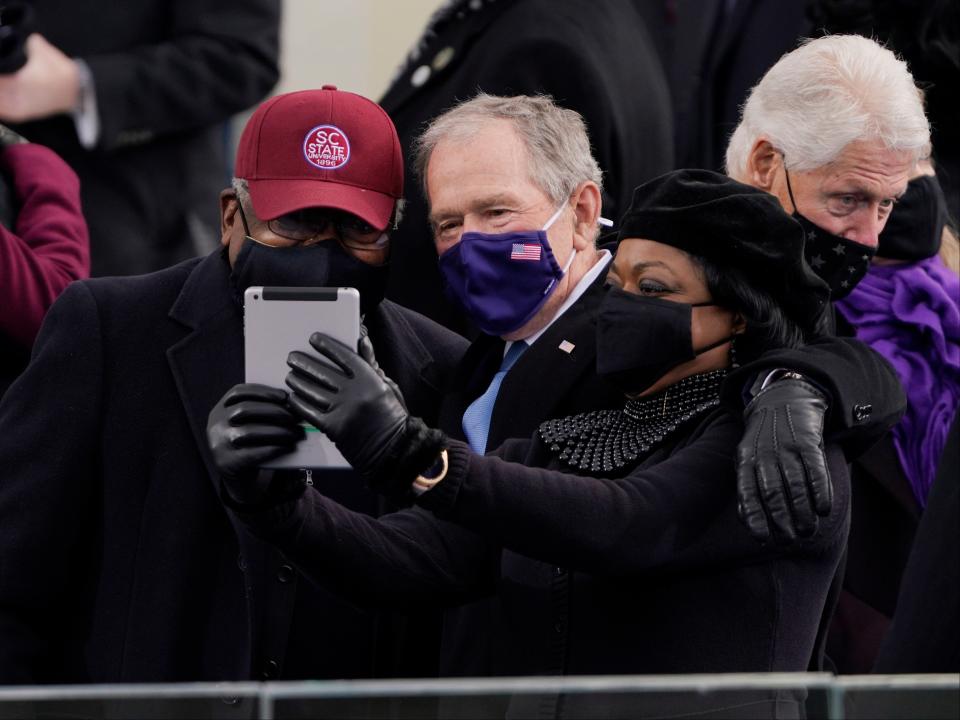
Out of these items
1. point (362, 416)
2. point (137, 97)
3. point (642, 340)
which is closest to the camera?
point (362, 416)

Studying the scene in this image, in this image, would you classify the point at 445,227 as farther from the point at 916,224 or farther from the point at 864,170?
the point at 916,224

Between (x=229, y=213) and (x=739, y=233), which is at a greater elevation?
(x=739, y=233)

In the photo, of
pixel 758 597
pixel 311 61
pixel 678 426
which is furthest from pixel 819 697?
pixel 311 61

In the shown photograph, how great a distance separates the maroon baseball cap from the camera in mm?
3529

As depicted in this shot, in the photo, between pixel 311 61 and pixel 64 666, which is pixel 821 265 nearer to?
pixel 64 666

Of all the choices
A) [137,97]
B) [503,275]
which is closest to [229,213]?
[503,275]

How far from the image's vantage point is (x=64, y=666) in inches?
136

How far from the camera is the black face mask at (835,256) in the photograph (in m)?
3.77

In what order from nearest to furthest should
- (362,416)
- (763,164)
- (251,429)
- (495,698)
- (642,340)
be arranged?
(495,698)
(362,416)
(251,429)
(642,340)
(763,164)

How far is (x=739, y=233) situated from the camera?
3.06 m

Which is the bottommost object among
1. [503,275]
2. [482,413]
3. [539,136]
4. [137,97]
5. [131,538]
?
[131,538]

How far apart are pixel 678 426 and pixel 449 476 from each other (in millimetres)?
437

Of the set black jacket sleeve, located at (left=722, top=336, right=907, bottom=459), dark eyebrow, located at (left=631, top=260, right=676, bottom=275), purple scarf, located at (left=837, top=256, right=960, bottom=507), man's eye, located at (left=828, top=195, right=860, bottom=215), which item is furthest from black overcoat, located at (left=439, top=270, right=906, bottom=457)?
purple scarf, located at (left=837, top=256, right=960, bottom=507)

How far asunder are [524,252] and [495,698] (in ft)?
5.20
